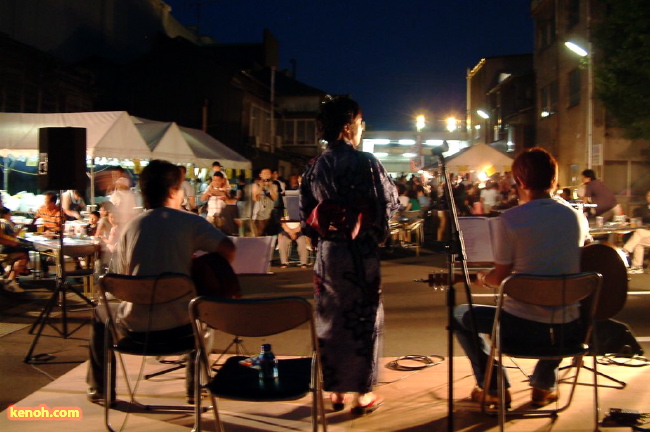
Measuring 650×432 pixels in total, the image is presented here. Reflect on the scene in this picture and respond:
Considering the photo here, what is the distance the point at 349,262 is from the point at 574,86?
22.5 meters

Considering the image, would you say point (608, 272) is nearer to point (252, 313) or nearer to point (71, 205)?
point (252, 313)

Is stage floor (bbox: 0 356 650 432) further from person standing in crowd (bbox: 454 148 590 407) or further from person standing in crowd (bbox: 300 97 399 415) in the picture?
person standing in crowd (bbox: 454 148 590 407)

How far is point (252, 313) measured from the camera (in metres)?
2.91

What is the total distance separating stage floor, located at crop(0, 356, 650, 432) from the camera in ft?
12.9

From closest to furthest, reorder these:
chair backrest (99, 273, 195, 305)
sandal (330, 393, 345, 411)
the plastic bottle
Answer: the plastic bottle, chair backrest (99, 273, 195, 305), sandal (330, 393, 345, 411)

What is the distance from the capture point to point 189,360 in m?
4.23

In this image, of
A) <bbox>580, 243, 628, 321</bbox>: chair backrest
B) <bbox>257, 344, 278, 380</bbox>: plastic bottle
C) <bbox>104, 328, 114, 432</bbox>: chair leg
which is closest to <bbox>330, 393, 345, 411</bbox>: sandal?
<bbox>257, 344, 278, 380</bbox>: plastic bottle

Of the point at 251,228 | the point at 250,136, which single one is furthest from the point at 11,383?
the point at 250,136

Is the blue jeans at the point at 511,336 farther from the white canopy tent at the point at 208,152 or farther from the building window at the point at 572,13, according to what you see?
the building window at the point at 572,13

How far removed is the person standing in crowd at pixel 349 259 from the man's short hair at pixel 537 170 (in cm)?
85

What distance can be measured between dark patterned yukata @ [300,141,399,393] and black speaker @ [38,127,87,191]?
3530mm

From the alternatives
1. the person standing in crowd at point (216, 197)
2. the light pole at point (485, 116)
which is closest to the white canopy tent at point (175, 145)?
the person standing in crowd at point (216, 197)

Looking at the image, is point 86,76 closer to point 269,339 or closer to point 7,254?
point 7,254

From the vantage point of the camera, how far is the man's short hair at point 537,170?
12.7 ft
